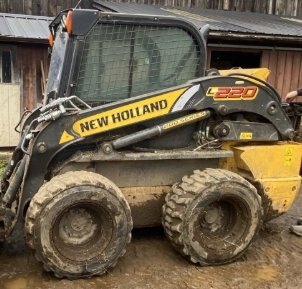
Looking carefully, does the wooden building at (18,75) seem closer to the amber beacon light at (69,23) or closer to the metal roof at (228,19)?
the metal roof at (228,19)

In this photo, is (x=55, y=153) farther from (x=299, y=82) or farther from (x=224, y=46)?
(x=299, y=82)

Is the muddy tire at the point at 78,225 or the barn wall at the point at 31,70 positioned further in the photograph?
the barn wall at the point at 31,70

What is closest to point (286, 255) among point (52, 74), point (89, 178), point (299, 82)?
point (89, 178)

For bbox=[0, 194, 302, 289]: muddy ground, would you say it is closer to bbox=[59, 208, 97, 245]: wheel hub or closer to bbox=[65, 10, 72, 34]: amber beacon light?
bbox=[59, 208, 97, 245]: wheel hub

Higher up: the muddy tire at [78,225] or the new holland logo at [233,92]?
the new holland logo at [233,92]

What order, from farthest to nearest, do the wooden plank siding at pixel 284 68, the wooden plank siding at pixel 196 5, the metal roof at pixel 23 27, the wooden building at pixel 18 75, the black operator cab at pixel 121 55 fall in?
the wooden plank siding at pixel 196 5 < the wooden plank siding at pixel 284 68 < the wooden building at pixel 18 75 < the metal roof at pixel 23 27 < the black operator cab at pixel 121 55

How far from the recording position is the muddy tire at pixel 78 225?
3.92m

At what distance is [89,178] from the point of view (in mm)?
4066

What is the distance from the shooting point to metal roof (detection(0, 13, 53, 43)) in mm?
8547

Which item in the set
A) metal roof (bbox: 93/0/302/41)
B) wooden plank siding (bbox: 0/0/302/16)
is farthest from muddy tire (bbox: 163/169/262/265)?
wooden plank siding (bbox: 0/0/302/16)

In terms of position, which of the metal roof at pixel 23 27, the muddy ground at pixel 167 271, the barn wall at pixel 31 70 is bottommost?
the muddy ground at pixel 167 271

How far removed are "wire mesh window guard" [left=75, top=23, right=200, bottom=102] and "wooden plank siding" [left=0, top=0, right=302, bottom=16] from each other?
6933 mm

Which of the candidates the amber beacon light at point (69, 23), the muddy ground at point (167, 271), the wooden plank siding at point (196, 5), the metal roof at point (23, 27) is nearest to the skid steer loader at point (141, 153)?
the amber beacon light at point (69, 23)

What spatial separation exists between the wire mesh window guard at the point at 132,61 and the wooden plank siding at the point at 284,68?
5915 mm
